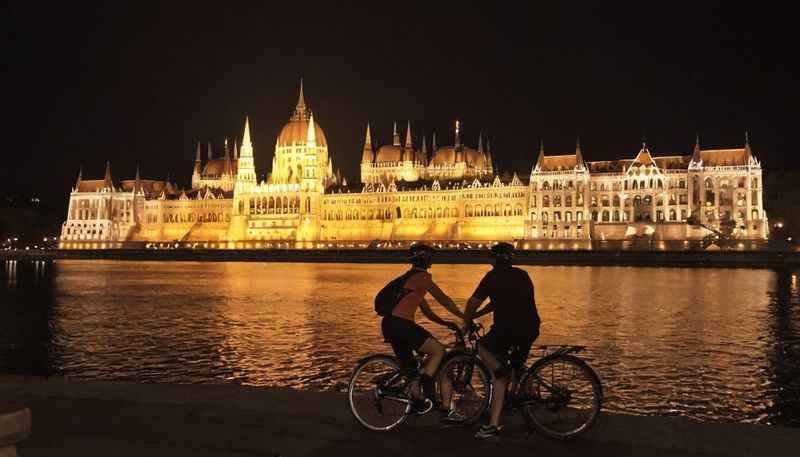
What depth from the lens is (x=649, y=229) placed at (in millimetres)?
103500

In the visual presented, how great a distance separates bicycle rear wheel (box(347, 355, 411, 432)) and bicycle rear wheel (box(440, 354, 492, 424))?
0.46 m

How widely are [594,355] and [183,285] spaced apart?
109 feet

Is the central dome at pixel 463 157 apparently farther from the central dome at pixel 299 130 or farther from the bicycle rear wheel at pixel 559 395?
the bicycle rear wheel at pixel 559 395

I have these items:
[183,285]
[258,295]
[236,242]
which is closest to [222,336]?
[258,295]

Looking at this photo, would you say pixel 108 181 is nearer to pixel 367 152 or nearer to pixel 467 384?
pixel 367 152

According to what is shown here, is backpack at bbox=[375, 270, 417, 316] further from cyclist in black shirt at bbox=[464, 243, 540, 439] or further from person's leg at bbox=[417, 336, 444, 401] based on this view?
cyclist in black shirt at bbox=[464, 243, 540, 439]

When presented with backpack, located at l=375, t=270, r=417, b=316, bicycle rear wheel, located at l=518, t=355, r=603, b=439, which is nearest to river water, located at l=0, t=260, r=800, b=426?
bicycle rear wheel, located at l=518, t=355, r=603, b=439

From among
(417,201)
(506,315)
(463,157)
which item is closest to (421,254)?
(506,315)

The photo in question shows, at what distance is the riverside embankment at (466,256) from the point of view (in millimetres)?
79188

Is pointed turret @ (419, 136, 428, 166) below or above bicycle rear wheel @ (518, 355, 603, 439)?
above

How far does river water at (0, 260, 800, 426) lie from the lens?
48.7 feet

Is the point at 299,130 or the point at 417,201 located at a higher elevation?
the point at 299,130

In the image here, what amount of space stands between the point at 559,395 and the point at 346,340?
13.3m

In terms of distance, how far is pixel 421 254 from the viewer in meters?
8.61
